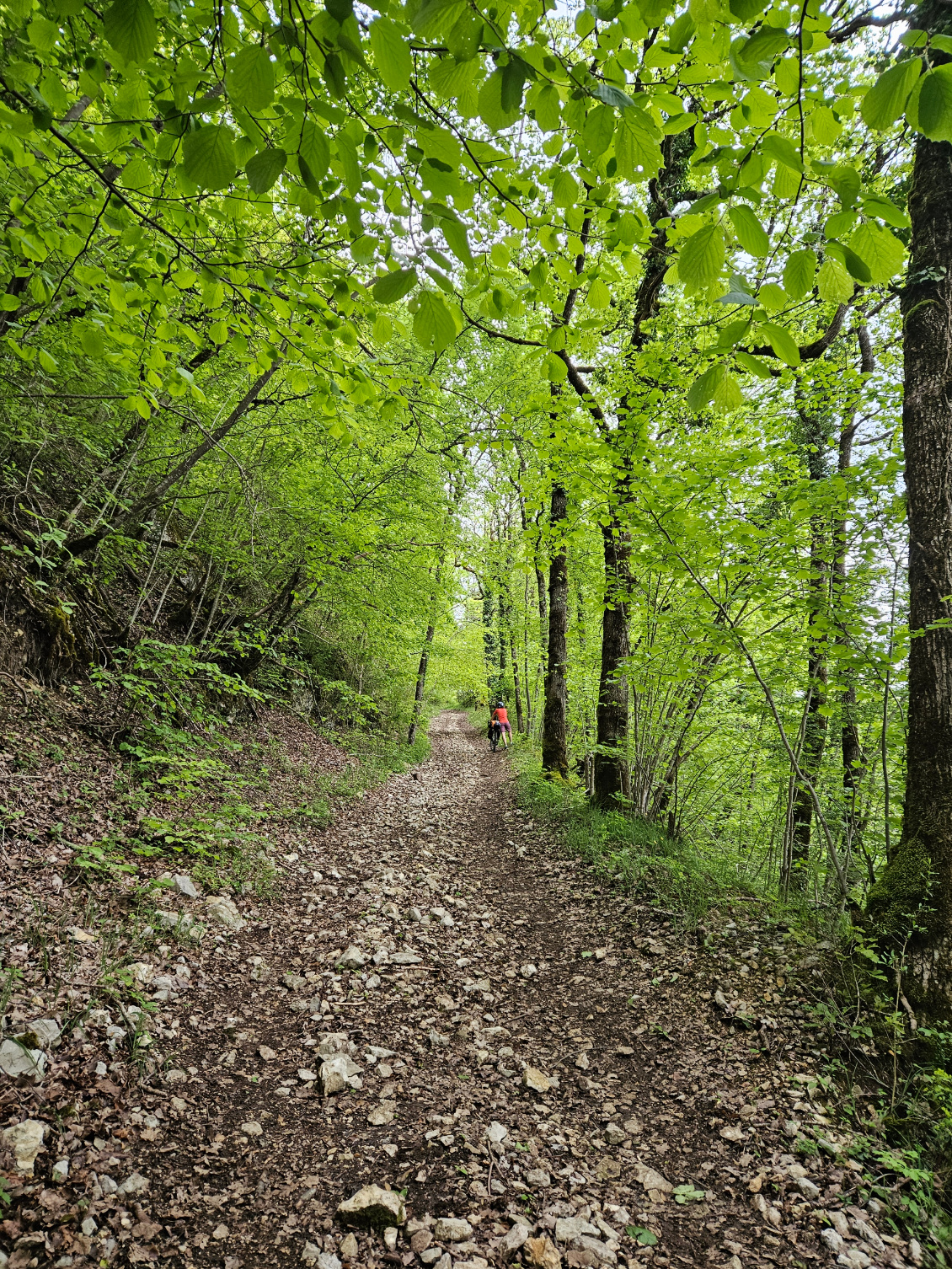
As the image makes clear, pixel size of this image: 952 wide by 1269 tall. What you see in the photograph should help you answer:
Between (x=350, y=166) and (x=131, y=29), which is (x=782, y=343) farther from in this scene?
(x=131, y=29)

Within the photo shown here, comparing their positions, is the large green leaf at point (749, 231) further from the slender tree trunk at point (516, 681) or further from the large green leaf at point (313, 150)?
the slender tree trunk at point (516, 681)

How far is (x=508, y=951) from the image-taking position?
15.9 ft

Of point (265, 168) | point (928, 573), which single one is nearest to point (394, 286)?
point (265, 168)

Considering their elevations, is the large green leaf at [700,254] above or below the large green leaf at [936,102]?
below

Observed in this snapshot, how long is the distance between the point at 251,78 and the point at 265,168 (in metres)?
0.19

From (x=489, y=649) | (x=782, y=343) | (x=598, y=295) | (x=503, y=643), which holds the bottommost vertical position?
(x=782, y=343)

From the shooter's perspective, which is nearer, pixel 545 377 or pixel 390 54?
pixel 390 54

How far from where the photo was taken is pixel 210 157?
153 cm

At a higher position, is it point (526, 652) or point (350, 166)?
point (526, 652)

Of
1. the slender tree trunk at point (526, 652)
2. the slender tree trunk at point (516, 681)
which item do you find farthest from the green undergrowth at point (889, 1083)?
A: the slender tree trunk at point (516, 681)

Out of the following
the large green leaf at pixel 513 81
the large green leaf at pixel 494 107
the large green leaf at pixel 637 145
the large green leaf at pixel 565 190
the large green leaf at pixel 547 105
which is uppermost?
the large green leaf at pixel 547 105

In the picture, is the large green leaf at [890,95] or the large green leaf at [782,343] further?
the large green leaf at [782,343]

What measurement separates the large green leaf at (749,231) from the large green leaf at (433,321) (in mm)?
919

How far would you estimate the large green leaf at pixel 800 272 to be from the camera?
66.7 inches
